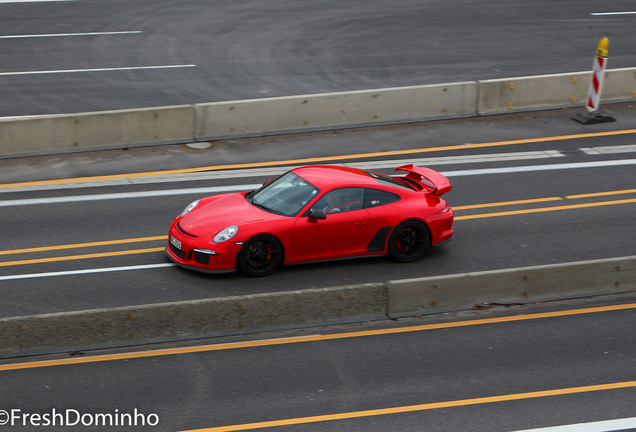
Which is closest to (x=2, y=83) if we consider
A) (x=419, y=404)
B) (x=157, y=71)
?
(x=157, y=71)

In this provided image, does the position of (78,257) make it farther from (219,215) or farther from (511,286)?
(511,286)

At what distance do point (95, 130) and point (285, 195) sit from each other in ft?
22.6

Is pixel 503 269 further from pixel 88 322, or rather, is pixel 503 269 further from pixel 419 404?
pixel 88 322

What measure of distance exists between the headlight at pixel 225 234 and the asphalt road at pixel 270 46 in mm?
9182

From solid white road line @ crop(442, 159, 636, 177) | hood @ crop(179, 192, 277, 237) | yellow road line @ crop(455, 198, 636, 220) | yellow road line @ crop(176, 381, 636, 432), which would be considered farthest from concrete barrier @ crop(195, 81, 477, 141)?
yellow road line @ crop(176, 381, 636, 432)

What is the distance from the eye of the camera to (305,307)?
10.9 meters

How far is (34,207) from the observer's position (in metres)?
14.8

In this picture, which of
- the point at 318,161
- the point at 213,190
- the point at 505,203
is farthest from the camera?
the point at 318,161

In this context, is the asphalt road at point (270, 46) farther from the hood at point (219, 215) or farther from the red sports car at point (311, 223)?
the red sports car at point (311, 223)

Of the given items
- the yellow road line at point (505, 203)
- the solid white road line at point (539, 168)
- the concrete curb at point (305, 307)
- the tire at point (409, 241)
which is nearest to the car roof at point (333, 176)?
Result: the tire at point (409, 241)

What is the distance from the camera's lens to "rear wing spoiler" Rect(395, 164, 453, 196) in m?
13.0

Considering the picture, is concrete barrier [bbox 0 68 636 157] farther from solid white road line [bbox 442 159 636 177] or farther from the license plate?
the license plate

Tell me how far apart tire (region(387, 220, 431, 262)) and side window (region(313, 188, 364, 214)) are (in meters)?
0.75

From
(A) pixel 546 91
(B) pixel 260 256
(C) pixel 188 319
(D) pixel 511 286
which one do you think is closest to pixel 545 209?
(D) pixel 511 286
